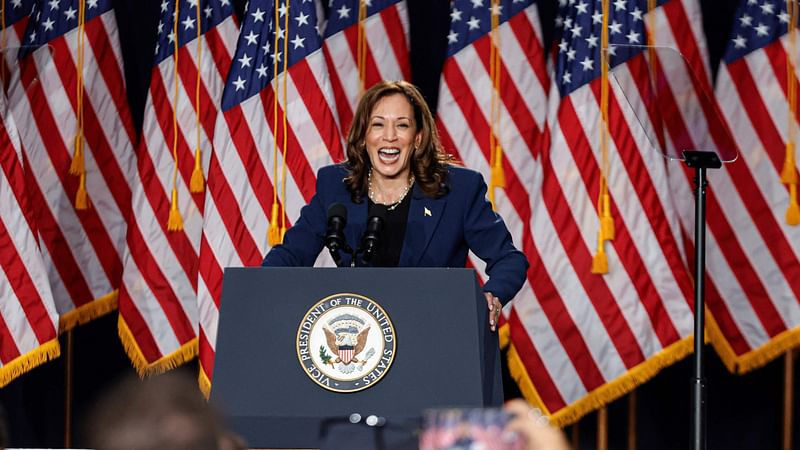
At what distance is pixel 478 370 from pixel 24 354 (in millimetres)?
2945

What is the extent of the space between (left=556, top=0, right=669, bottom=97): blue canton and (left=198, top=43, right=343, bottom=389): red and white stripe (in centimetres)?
101

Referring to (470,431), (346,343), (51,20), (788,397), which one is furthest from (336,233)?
(788,397)

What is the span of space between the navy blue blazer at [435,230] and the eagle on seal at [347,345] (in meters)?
0.65

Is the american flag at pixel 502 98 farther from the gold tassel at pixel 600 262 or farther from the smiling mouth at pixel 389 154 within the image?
the smiling mouth at pixel 389 154

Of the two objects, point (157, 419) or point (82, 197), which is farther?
point (82, 197)

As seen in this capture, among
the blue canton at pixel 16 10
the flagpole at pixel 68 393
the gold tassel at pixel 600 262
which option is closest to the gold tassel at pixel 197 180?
the flagpole at pixel 68 393

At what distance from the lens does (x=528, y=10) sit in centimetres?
481

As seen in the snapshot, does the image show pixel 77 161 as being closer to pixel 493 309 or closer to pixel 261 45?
pixel 261 45

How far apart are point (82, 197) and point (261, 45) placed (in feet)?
3.35

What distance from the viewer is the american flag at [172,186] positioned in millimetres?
4871

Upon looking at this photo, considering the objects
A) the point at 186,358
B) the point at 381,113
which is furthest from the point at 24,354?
the point at 381,113

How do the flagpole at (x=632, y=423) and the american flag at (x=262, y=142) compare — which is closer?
the american flag at (x=262, y=142)

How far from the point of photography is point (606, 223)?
14.8 feet

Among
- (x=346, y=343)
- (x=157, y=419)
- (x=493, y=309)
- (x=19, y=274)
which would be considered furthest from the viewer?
(x=19, y=274)
